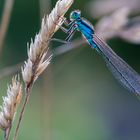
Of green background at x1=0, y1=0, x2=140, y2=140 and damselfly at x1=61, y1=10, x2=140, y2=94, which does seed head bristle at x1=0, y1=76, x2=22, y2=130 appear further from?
green background at x1=0, y1=0, x2=140, y2=140

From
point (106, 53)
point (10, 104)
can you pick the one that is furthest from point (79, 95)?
point (10, 104)

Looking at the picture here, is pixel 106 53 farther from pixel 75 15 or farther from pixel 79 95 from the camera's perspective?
pixel 79 95

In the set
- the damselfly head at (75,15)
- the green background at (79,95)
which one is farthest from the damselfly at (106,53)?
the green background at (79,95)

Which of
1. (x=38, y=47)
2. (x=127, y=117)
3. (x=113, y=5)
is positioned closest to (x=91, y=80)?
(x=127, y=117)

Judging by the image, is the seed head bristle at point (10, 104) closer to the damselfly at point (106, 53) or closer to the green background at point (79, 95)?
the damselfly at point (106, 53)

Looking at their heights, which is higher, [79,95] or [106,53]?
[79,95]

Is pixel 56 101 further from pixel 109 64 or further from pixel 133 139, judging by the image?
pixel 109 64
